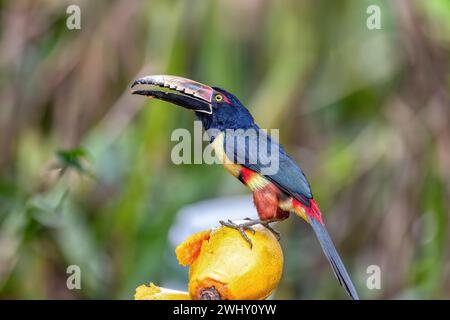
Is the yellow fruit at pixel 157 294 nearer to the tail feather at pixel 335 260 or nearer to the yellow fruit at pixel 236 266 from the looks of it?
the yellow fruit at pixel 236 266

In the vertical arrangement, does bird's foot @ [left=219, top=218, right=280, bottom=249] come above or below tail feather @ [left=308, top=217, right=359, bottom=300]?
above

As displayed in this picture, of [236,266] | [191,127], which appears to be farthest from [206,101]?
[191,127]

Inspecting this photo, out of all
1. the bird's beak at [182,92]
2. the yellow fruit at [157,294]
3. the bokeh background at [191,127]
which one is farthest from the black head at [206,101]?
the bokeh background at [191,127]

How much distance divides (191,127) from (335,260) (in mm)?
2182

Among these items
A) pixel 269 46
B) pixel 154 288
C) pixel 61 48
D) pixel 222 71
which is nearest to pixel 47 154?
pixel 61 48

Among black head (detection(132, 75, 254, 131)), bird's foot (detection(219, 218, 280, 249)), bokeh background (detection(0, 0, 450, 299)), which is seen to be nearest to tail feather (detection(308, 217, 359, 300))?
bird's foot (detection(219, 218, 280, 249))

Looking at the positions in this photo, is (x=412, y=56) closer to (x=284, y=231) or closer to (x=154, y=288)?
(x=284, y=231)

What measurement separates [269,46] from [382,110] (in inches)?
24.4

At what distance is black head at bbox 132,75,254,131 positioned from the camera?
1.92 metres

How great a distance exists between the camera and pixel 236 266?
169 centimetres

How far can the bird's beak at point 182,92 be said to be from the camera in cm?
190

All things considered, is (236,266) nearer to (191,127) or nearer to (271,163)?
(271,163)

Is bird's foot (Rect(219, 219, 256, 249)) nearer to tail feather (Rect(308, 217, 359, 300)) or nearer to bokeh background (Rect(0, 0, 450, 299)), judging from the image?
tail feather (Rect(308, 217, 359, 300))

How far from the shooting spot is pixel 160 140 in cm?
348
